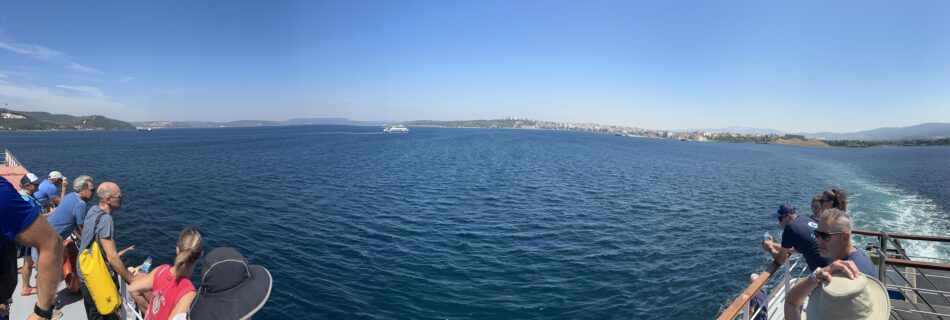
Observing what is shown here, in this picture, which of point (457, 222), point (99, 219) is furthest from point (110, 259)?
point (457, 222)

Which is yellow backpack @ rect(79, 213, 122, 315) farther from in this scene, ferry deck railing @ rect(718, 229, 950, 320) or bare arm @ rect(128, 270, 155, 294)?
ferry deck railing @ rect(718, 229, 950, 320)

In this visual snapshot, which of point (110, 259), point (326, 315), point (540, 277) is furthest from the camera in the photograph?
point (540, 277)

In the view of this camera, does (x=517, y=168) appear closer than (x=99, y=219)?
No

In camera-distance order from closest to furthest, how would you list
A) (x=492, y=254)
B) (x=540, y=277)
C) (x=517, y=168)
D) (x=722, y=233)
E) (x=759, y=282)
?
(x=759, y=282), (x=540, y=277), (x=492, y=254), (x=722, y=233), (x=517, y=168)

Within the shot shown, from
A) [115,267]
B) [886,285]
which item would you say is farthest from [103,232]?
[886,285]

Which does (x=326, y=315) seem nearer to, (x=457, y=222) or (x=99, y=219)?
(x=99, y=219)

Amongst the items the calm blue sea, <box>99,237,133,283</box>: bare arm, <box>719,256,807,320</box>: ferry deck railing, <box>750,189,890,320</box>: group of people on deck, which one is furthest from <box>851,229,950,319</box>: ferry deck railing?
<box>99,237,133,283</box>: bare arm

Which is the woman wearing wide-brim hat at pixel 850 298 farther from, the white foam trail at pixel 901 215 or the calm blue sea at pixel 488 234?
the white foam trail at pixel 901 215
